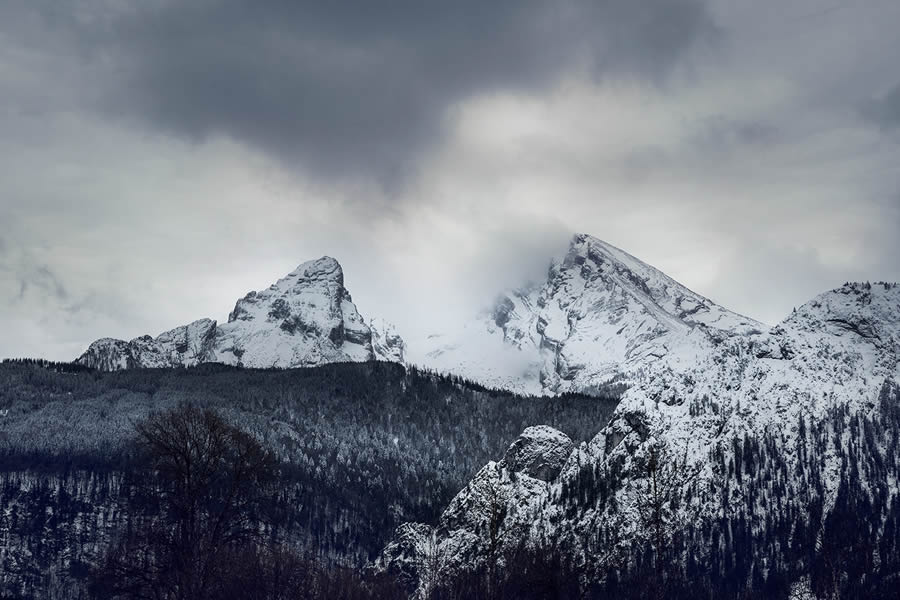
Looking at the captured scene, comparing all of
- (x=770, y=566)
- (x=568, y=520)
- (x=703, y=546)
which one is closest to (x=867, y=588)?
(x=770, y=566)

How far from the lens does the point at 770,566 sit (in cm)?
17700

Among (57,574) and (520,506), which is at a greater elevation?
(520,506)

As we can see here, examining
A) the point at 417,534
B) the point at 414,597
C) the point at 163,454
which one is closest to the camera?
the point at 163,454

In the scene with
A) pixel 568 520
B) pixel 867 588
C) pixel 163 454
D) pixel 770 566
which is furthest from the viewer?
pixel 568 520

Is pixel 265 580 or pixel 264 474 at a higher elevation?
pixel 264 474

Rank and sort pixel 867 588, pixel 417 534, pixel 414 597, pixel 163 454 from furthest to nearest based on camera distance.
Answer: pixel 417 534 < pixel 867 588 < pixel 414 597 < pixel 163 454

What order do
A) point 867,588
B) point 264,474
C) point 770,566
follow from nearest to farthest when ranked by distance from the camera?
point 264,474 → point 867,588 → point 770,566

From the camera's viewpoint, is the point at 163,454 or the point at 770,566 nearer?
the point at 163,454

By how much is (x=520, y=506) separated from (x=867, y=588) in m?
62.8

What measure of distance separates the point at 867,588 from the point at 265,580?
319 feet

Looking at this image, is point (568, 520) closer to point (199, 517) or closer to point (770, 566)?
point (770, 566)

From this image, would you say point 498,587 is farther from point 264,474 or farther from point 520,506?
point 520,506

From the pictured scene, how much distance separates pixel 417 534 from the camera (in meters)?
Answer: 161

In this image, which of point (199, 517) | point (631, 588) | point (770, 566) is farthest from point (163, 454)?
point (770, 566)
